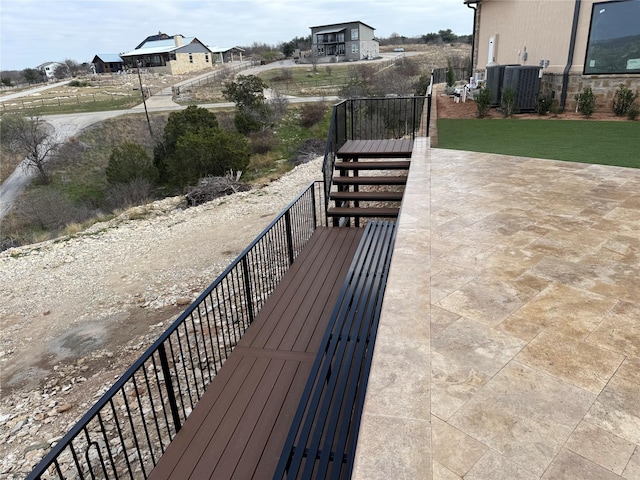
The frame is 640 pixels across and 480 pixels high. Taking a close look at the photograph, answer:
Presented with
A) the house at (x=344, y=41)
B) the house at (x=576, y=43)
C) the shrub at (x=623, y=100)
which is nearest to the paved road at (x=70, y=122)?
the house at (x=576, y=43)

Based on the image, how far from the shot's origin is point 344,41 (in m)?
59.3

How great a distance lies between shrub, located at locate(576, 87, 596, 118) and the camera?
35.2ft

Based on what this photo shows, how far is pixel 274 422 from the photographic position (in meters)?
2.86

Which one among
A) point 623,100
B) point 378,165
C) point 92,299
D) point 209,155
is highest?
point 623,100

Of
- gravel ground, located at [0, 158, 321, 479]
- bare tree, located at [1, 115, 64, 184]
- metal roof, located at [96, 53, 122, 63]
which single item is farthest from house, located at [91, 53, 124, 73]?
gravel ground, located at [0, 158, 321, 479]

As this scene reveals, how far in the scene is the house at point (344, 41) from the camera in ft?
191

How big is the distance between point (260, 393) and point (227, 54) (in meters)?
81.0

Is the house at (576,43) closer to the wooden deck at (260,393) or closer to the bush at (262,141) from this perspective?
the wooden deck at (260,393)

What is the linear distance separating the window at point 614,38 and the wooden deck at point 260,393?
10.8 meters

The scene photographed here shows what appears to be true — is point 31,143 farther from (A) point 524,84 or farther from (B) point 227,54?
(B) point 227,54

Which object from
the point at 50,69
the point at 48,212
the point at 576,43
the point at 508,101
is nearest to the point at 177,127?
the point at 48,212

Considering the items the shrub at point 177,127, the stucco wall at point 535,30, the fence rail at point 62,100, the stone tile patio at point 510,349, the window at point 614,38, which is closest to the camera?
the stone tile patio at point 510,349

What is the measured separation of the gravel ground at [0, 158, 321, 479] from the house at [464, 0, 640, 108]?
8700 millimetres

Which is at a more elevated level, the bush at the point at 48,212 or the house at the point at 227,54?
the house at the point at 227,54
